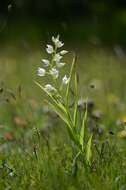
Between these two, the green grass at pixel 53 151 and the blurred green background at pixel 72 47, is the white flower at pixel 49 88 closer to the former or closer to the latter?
the green grass at pixel 53 151

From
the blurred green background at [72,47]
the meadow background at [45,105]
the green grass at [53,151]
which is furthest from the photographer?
the blurred green background at [72,47]

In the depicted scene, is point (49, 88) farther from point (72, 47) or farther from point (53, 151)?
point (72, 47)

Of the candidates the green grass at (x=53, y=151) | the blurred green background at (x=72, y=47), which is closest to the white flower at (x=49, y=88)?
the green grass at (x=53, y=151)

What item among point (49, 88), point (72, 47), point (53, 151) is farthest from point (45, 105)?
point (72, 47)

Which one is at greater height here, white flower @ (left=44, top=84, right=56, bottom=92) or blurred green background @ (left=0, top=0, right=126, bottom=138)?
blurred green background @ (left=0, top=0, right=126, bottom=138)

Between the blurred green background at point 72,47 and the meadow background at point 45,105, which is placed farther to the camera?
the blurred green background at point 72,47

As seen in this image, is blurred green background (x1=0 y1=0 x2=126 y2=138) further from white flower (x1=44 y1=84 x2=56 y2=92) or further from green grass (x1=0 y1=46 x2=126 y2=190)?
white flower (x1=44 y1=84 x2=56 y2=92)

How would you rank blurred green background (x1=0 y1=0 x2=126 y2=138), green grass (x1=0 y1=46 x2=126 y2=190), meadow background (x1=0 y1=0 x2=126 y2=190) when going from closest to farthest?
green grass (x1=0 y1=46 x2=126 y2=190) < meadow background (x1=0 y1=0 x2=126 y2=190) < blurred green background (x1=0 y1=0 x2=126 y2=138)

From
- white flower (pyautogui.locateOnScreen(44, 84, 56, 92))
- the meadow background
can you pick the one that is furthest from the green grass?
white flower (pyautogui.locateOnScreen(44, 84, 56, 92))

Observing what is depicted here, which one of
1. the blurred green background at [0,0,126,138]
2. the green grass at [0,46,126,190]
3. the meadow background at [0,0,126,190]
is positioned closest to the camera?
the green grass at [0,46,126,190]

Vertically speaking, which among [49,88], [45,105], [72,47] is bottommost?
[49,88]
